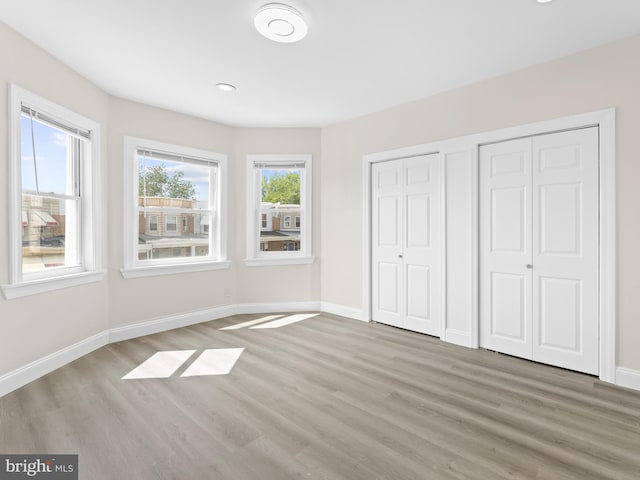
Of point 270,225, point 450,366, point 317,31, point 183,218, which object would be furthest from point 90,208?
point 450,366

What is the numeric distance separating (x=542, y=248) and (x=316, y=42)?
8.89 feet

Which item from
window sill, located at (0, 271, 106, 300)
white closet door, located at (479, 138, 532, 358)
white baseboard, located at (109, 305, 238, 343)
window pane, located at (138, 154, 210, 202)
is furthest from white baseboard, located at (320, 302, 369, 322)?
window sill, located at (0, 271, 106, 300)

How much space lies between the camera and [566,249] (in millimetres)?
3018

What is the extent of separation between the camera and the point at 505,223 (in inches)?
133

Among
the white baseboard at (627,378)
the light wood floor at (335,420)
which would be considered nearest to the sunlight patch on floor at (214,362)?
the light wood floor at (335,420)

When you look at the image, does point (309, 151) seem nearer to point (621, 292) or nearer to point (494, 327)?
point (494, 327)

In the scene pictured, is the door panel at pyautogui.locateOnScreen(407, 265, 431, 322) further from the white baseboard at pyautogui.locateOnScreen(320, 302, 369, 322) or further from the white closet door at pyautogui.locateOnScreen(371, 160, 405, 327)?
the white baseboard at pyautogui.locateOnScreen(320, 302, 369, 322)

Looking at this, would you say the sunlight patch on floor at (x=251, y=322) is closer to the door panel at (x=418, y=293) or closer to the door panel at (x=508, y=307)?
the door panel at (x=418, y=293)

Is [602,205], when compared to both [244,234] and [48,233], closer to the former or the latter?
[244,234]

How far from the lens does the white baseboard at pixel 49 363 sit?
2.61 m

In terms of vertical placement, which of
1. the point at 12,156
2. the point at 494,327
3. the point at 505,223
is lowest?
the point at 494,327

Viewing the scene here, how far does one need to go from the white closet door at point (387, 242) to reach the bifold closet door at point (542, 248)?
39.2 inches

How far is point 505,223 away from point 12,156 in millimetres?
4323

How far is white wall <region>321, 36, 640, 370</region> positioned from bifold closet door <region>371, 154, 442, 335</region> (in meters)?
0.25
